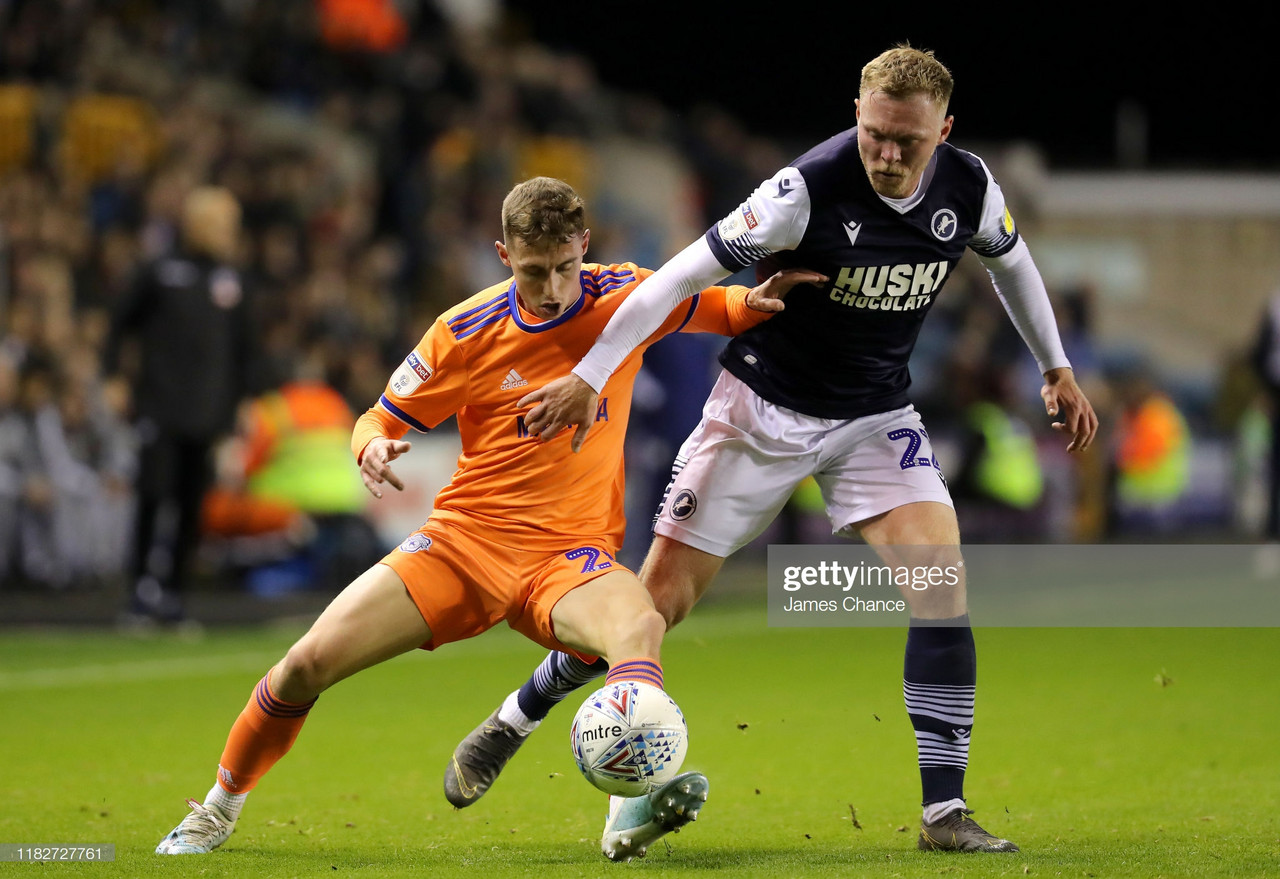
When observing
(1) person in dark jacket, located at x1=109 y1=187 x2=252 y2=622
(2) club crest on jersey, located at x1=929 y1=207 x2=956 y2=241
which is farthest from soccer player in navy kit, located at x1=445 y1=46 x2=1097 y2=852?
(1) person in dark jacket, located at x1=109 y1=187 x2=252 y2=622

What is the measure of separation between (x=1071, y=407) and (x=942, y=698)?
944 mm

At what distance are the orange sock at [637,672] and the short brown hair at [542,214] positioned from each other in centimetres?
112

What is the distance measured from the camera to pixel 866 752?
6035mm

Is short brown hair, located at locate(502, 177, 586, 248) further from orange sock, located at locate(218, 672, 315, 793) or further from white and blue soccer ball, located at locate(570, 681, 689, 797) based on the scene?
orange sock, located at locate(218, 672, 315, 793)

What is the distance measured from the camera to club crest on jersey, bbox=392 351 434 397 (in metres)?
4.53

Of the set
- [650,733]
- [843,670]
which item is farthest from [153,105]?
[650,733]

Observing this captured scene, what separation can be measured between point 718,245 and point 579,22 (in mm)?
22892

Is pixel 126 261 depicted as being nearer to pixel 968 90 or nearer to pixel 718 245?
pixel 718 245

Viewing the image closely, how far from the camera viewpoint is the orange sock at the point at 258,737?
442 centimetres

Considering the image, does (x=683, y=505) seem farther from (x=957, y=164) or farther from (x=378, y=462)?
(x=957, y=164)

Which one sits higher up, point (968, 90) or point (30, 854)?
point (968, 90)

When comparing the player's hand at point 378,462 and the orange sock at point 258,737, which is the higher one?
the player's hand at point 378,462

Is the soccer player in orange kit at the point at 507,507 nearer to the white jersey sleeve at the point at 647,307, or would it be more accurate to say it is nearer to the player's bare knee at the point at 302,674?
the player's bare knee at the point at 302,674

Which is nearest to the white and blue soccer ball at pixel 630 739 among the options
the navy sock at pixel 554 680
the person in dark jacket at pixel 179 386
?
the navy sock at pixel 554 680
